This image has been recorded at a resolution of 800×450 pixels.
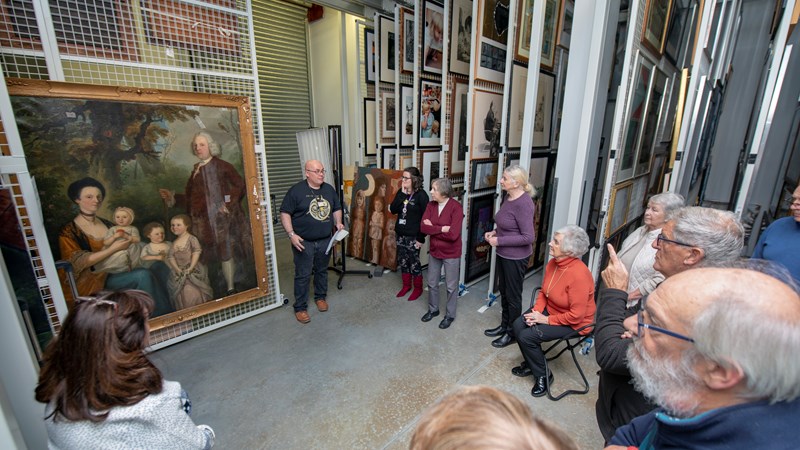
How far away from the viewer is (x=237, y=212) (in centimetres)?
333

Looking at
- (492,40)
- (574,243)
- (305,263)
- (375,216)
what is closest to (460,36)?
(492,40)

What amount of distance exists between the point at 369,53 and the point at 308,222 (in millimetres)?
3345

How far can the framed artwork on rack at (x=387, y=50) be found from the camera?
16.3 ft

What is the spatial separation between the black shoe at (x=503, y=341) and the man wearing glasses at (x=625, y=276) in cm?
159

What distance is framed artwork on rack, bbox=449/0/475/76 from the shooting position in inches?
155

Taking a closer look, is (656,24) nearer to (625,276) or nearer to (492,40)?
(492,40)

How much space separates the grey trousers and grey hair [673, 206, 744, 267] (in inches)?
82.5

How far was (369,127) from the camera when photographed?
5.84 m

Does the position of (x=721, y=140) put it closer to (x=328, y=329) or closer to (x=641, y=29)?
(x=641, y=29)

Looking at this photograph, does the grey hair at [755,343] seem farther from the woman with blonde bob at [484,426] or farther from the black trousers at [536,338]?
the black trousers at [536,338]

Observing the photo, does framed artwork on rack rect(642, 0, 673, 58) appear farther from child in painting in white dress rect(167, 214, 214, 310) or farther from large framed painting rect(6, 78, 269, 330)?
child in painting in white dress rect(167, 214, 214, 310)

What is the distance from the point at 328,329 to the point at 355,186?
7.63 feet

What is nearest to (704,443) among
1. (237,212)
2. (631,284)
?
(631,284)

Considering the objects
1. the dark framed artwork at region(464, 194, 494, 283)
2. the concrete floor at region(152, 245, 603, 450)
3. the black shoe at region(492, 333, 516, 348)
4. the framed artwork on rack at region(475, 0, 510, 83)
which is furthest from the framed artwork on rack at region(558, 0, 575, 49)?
the black shoe at region(492, 333, 516, 348)
